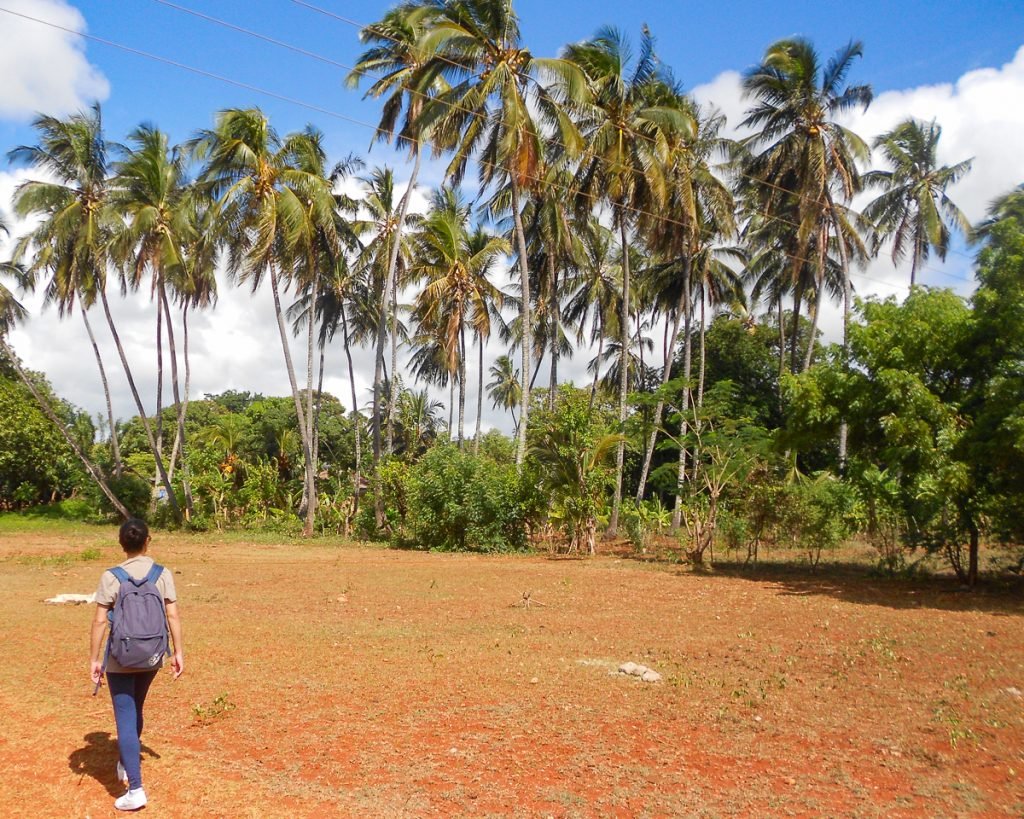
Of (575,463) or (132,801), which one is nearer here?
(132,801)

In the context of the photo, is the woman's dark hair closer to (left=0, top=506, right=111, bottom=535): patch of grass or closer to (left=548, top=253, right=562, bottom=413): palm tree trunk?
(left=548, top=253, right=562, bottom=413): palm tree trunk

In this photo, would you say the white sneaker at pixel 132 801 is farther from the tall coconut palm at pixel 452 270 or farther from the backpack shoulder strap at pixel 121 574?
the tall coconut palm at pixel 452 270

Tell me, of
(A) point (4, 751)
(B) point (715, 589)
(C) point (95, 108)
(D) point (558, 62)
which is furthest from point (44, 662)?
(C) point (95, 108)

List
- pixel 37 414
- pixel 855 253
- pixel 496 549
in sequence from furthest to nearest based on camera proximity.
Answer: pixel 37 414 < pixel 855 253 < pixel 496 549

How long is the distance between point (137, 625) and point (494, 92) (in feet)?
61.3

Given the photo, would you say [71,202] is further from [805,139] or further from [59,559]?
[805,139]

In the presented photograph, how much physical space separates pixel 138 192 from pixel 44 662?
2198cm

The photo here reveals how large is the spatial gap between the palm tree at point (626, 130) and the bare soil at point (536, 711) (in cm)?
1308

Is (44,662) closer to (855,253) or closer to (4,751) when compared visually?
(4,751)

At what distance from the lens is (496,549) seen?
2250 cm

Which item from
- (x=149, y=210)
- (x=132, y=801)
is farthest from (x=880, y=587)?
(x=149, y=210)

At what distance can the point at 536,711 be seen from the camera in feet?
21.2

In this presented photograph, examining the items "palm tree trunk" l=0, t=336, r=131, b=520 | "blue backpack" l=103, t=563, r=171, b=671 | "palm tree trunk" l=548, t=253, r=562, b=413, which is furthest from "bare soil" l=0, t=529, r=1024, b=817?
"palm tree trunk" l=0, t=336, r=131, b=520

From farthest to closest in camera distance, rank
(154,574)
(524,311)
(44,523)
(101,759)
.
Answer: (44,523) < (524,311) < (101,759) < (154,574)
